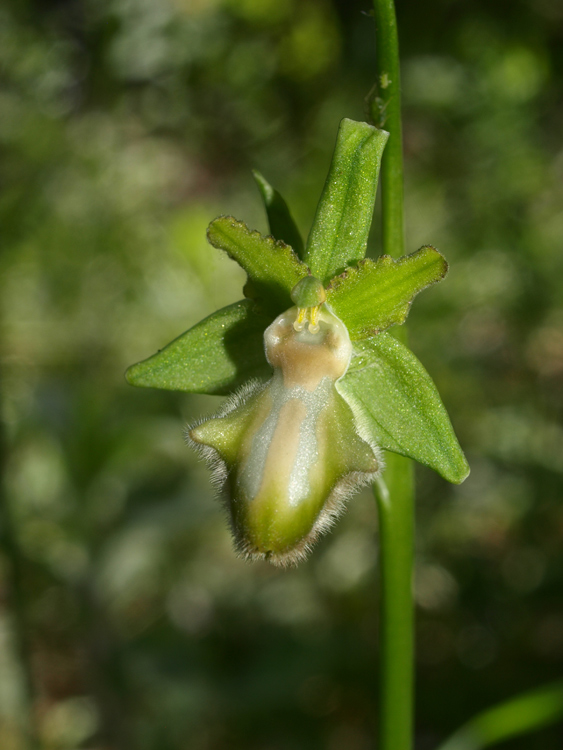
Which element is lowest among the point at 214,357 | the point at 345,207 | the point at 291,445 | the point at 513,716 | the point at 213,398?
the point at 513,716

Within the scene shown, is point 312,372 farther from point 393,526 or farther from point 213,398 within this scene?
point 213,398

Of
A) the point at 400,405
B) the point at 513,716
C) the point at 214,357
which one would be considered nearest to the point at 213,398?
the point at 513,716

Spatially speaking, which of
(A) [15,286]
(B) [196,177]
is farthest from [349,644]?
(B) [196,177]

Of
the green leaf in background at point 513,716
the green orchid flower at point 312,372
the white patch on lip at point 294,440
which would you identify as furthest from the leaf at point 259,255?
the green leaf in background at point 513,716

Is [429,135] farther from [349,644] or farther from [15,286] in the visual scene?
[349,644]

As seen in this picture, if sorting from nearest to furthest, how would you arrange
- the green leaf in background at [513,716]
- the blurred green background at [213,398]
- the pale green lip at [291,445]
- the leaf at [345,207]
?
the pale green lip at [291,445], the leaf at [345,207], the green leaf in background at [513,716], the blurred green background at [213,398]

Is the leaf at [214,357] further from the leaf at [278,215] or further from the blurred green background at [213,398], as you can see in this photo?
the blurred green background at [213,398]
